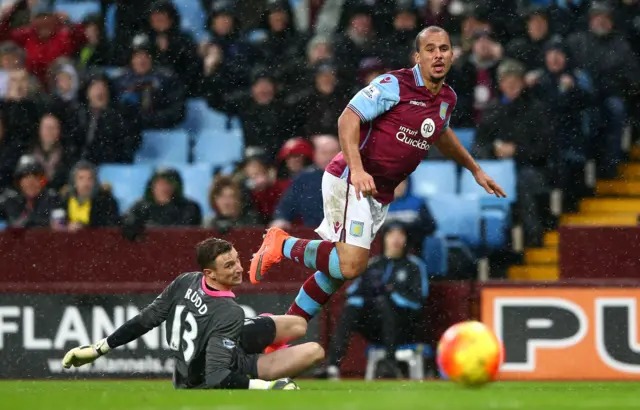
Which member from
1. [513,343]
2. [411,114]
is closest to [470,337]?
[411,114]

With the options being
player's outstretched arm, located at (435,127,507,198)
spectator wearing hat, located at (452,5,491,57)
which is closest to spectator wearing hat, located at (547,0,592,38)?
spectator wearing hat, located at (452,5,491,57)

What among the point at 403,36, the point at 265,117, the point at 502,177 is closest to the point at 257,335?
the point at 502,177

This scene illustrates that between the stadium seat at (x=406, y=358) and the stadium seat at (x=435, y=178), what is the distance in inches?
94.8

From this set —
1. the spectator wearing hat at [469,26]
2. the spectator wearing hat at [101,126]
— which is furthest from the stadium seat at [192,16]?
the spectator wearing hat at [469,26]

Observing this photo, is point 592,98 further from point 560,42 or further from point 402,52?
point 402,52

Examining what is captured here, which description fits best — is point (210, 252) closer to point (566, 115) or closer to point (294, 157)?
point (294, 157)

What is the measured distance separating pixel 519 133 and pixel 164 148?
4135 millimetres

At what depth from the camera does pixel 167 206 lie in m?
14.5

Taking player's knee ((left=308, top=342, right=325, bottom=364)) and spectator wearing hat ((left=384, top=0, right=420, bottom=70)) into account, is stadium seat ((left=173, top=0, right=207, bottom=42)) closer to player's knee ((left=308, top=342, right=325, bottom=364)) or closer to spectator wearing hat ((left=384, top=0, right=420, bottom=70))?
spectator wearing hat ((left=384, top=0, right=420, bottom=70))

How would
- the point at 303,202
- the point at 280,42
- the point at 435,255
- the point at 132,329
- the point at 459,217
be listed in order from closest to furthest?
the point at 132,329 < the point at 435,255 < the point at 303,202 < the point at 459,217 < the point at 280,42

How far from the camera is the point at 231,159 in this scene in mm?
16062

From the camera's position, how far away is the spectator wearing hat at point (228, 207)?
14.1 metres

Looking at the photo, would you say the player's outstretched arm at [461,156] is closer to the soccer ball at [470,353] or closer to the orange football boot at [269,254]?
the orange football boot at [269,254]

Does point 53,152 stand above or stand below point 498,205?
above
